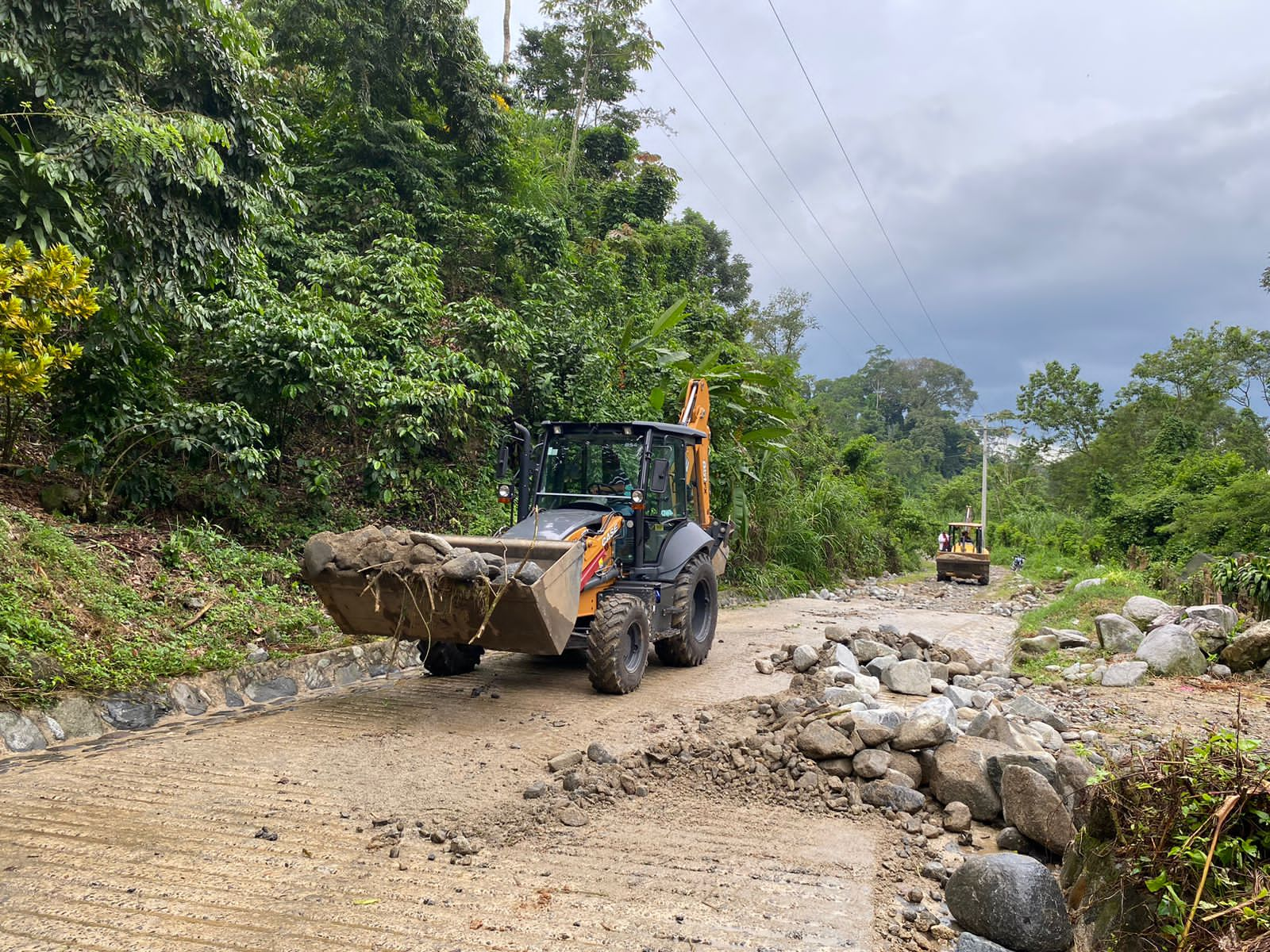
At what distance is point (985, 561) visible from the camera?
23.7 meters

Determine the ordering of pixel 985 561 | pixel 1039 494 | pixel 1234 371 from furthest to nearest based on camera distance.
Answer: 1. pixel 1039 494
2. pixel 1234 371
3. pixel 985 561

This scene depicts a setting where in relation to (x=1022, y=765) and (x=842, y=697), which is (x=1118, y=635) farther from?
(x=1022, y=765)

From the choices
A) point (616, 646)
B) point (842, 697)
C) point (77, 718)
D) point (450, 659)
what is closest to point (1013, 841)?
point (842, 697)

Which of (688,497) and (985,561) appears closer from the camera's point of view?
(688,497)

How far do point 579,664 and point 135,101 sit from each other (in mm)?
6237

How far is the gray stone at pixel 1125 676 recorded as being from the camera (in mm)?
7836

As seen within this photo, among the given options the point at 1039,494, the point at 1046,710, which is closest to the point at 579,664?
the point at 1046,710

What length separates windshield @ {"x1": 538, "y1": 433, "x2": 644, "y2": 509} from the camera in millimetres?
7742

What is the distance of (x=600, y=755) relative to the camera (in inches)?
204

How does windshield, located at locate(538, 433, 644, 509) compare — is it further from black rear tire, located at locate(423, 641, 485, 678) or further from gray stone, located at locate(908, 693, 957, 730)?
gray stone, located at locate(908, 693, 957, 730)

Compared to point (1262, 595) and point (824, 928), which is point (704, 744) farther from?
point (1262, 595)

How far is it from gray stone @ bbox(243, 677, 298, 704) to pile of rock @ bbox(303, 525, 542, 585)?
5.30 ft

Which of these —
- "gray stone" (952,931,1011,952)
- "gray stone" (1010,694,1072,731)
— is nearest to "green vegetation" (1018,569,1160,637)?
"gray stone" (1010,694,1072,731)

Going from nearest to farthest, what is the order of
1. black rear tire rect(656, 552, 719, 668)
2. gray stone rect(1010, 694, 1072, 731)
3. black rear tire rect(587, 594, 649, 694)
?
gray stone rect(1010, 694, 1072, 731) < black rear tire rect(587, 594, 649, 694) < black rear tire rect(656, 552, 719, 668)
